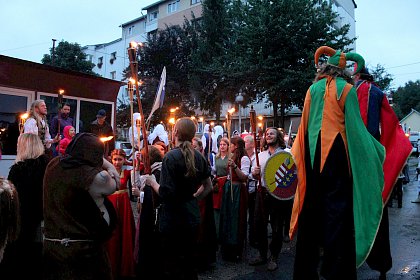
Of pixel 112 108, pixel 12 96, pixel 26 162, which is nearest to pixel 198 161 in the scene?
pixel 26 162

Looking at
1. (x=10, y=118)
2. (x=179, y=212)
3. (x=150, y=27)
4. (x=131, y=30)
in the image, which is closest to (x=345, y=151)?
(x=179, y=212)

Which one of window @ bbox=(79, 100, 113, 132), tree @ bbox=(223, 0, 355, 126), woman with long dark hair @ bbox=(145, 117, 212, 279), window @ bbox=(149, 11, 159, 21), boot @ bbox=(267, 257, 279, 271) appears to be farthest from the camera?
window @ bbox=(149, 11, 159, 21)

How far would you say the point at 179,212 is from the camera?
3.69 m

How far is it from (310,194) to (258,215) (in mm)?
1901

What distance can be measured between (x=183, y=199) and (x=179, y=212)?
12 cm

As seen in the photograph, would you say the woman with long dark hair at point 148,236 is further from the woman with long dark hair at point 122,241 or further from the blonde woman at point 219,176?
the blonde woman at point 219,176

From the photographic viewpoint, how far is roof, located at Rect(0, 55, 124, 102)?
9492 mm

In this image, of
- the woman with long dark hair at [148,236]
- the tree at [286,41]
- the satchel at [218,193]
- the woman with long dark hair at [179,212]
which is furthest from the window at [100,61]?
the woman with long dark hair at [179,212]

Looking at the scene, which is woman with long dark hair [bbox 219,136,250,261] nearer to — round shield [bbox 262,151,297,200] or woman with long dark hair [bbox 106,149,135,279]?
round shield [bbox 262,151,297,200]

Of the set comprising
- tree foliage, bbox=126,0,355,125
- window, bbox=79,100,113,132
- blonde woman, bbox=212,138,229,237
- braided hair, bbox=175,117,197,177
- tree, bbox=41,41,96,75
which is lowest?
blonde woman, bbox=212,138,229,237

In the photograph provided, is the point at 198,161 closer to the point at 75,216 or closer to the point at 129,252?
the point at 75,216

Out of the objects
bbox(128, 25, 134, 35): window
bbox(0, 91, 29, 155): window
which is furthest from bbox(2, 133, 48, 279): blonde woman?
bbox(128, 25, 134, 35): window

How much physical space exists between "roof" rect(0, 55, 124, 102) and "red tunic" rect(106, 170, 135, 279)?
6.13m

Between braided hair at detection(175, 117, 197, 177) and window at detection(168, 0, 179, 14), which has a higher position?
window at detection(168, 0, 179, 14)
